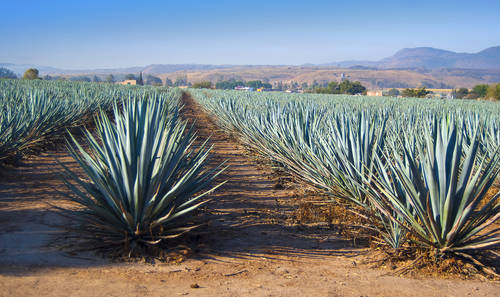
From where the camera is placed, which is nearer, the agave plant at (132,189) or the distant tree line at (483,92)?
the agave plant at (132,189)

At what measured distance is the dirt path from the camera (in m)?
2.52

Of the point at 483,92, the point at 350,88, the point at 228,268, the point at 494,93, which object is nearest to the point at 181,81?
the point at 350,88

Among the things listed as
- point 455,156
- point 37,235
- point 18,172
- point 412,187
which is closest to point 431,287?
point 412,187

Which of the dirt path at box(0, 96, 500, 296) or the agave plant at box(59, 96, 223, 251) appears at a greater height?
the agave plant at box(59, 96, 223, 251)

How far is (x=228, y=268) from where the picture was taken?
287cm

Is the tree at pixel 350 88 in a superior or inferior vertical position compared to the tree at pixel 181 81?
inferior

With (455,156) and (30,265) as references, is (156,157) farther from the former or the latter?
(455,156)

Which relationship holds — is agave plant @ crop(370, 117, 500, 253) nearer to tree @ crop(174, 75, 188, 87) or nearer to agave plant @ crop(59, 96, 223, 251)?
agave plant @ crop(59, 96, 223, 251)

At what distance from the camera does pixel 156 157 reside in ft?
10.4

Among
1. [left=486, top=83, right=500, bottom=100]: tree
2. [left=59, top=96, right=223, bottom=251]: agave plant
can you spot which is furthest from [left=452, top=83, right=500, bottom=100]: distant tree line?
[left=59, top=96, right=223, bottom=251]: agave plant

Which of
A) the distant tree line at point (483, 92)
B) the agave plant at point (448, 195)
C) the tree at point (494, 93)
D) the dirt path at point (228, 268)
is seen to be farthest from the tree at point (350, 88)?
the agave plant at point (448, 195)

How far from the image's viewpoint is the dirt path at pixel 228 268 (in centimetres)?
252

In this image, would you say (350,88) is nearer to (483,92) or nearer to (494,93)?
(483,92)

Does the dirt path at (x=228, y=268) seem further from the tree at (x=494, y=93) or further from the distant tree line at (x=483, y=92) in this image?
the distant tree line at (x=483, y=92)
